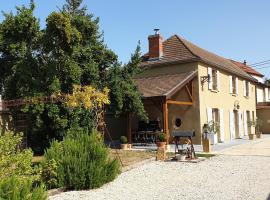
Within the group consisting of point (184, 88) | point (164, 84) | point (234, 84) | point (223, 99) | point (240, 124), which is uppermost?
point (234, 84)

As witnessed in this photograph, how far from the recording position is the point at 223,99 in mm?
25078

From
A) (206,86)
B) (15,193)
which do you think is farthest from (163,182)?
(206,86)

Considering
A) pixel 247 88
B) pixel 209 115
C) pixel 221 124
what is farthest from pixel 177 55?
pixel 247 88

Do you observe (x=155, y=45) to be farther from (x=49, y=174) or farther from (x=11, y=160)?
(x=11, y=160)

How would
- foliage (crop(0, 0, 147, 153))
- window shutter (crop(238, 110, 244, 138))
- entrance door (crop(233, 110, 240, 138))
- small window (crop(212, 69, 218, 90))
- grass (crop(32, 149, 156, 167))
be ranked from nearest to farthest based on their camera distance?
grass (crop(32, 149, 156, 167)) → foliage (crop(0, 0, 147, 153)) → small window (crop(212, 69, 218, 90)) → entrance door (crop(233, 110, 240, 138)) → window shutter (crop(238, 110, 244, 138))

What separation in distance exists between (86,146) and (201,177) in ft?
11.6

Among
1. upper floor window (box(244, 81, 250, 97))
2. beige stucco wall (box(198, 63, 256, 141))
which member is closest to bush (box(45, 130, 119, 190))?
beige stucco wall (box(198, 63, 256, 141))

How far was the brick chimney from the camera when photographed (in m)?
23.7

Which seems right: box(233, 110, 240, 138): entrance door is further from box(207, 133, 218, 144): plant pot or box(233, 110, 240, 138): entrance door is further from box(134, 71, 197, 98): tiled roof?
box(134, 71, 197, 98): tiled roof

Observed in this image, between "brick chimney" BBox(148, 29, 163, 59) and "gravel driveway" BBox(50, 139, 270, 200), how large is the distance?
10.9m

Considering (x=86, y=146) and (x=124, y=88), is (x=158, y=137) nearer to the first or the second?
(x=124, y=88)

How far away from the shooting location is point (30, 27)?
51.4ft

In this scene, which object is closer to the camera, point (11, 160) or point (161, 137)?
point (11, 160)

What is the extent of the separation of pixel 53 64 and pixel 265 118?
25579 millimetres
